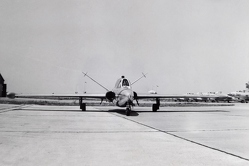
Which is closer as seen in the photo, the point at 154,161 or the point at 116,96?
the point at 154,161

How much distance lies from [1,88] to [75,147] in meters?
80.7

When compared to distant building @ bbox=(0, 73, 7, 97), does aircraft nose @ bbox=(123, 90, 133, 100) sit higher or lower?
lower

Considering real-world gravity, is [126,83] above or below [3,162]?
above

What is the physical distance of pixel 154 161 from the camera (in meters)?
4.73

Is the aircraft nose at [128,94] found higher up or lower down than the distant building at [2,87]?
lower down

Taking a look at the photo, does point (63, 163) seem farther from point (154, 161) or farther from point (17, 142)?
point (17, 142)

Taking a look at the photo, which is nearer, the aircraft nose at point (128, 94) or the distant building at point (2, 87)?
the aircraft nose at point (128, 94)

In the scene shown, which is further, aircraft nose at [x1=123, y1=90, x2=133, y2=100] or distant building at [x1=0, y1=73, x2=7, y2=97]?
distant building at [x1=0, y1=73, x2=7, y2=97]

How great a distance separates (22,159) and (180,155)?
321cm

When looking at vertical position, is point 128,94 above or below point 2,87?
below

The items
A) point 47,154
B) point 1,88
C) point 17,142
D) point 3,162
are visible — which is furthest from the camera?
point 1,88

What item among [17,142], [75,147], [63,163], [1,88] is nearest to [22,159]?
[63,163]

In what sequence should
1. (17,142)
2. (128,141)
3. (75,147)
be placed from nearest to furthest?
(75,147) < (17,142) < (128,141)

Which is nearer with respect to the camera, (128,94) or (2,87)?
(128,94)
